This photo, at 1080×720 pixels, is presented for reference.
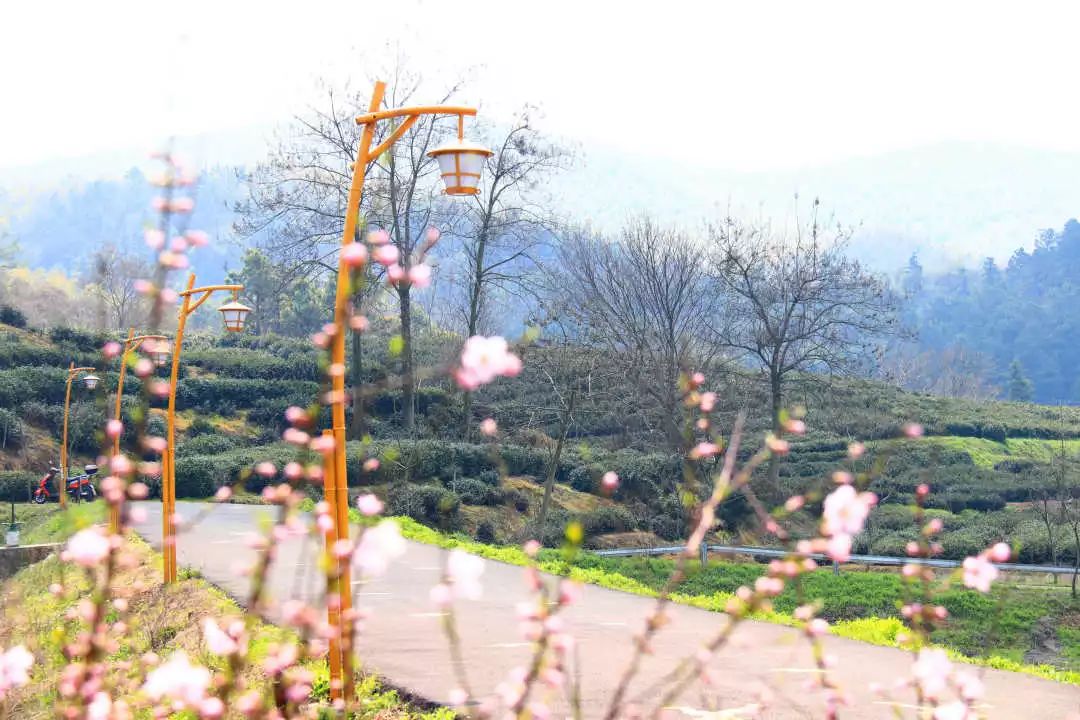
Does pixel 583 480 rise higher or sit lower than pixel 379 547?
lower

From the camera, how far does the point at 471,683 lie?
6.54m

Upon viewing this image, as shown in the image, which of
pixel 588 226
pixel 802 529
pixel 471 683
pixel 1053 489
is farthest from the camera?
pixel 588 226

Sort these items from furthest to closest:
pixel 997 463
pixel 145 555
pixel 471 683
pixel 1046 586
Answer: pixel 997 463
pixel 1046 586
pixel 145 555
pixel 471 683

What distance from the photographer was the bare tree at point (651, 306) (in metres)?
24.4

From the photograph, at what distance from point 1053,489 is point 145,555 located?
21.6m

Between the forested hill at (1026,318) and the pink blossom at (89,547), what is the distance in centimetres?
8593

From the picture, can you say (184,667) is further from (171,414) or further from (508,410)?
(508,410)

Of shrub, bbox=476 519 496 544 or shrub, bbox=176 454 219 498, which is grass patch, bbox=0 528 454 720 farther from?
shrub, bbox=176 454 219 498

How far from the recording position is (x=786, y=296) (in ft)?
83.7

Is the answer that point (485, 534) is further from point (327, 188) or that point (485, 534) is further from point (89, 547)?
point (89, 547)

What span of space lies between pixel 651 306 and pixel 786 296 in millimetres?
3136

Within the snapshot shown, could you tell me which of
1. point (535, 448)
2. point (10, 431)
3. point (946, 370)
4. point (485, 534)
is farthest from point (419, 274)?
point (946, 370)

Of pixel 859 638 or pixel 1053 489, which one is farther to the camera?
pixel 1053 489

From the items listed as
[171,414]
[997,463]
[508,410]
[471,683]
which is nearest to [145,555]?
[171,414]
